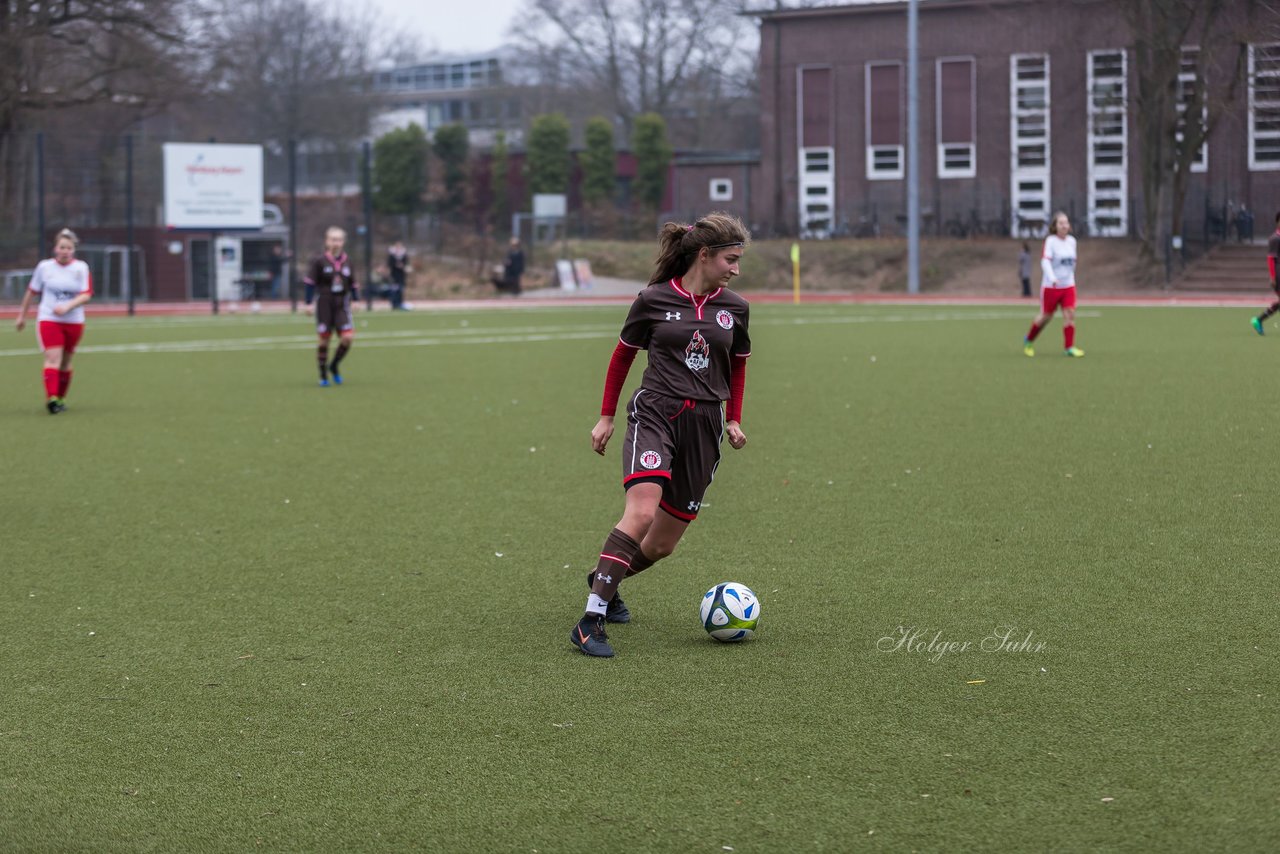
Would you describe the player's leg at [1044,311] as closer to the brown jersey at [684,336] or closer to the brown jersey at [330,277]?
the brown jersey at [330,277]

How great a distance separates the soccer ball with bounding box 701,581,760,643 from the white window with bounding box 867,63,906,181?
51.7 m

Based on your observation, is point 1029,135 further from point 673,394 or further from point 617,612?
point 673,394

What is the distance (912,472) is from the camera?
10891 mm

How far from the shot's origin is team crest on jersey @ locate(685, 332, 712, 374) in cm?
632

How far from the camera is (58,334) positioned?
15.9m

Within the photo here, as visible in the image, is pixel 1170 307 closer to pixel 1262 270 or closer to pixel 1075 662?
pixel 1262 270

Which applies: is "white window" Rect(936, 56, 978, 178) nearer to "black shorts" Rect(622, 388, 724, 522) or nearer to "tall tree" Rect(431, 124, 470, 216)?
"tall tree" Rect(431, 124, 470, 216)

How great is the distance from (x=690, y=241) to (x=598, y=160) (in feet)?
195

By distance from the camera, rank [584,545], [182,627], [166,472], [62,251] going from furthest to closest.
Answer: [62,251]
[166,472]
[584,545]
[182,627]

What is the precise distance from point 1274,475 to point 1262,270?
35086mm

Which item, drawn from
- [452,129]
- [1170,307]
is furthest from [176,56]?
[1170,307]

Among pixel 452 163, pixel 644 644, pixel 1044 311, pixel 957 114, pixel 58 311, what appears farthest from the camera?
pixel 452 163

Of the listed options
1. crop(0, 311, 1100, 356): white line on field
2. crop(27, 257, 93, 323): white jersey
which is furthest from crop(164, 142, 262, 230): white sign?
crop(27, 257, 93, 323): white jersey

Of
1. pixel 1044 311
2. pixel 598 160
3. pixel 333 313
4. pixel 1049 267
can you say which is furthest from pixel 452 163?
pixel 333 313
